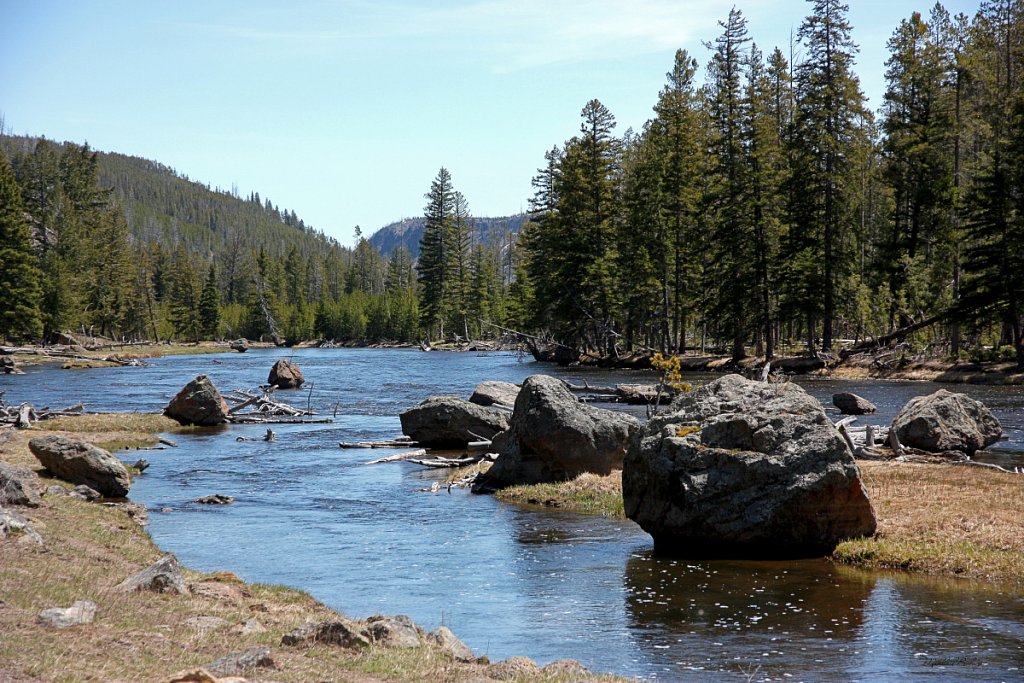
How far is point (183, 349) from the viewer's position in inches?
4766

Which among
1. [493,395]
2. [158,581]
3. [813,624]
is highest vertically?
[493,395]

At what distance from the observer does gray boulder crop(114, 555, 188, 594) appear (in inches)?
439

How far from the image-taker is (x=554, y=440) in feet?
72.8

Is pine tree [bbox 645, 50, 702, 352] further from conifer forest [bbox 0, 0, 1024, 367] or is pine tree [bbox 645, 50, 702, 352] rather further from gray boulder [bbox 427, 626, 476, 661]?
gray boulder [bbox 427, 626, 476, 661]

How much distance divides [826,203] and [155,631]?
53194mm

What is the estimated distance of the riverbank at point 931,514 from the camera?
1448cm

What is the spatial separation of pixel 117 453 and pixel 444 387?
25.2m

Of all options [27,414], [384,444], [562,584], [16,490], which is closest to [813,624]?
[562,584]

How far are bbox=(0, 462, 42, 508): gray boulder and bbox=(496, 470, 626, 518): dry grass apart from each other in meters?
10.3

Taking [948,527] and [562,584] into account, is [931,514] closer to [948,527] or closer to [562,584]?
[948,527]

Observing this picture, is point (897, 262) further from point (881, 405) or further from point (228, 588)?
point (228, 588)

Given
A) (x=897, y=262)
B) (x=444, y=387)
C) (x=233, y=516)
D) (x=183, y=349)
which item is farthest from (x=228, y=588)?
(x=183, y=349)

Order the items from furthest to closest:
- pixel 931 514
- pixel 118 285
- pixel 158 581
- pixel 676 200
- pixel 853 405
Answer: pixel 118 285 < pixel 676 200 < pixel 853 405 < pixel 931 514 < pixel 158 581

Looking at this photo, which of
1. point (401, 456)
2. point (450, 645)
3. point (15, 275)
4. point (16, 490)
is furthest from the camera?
point (15, 275)
